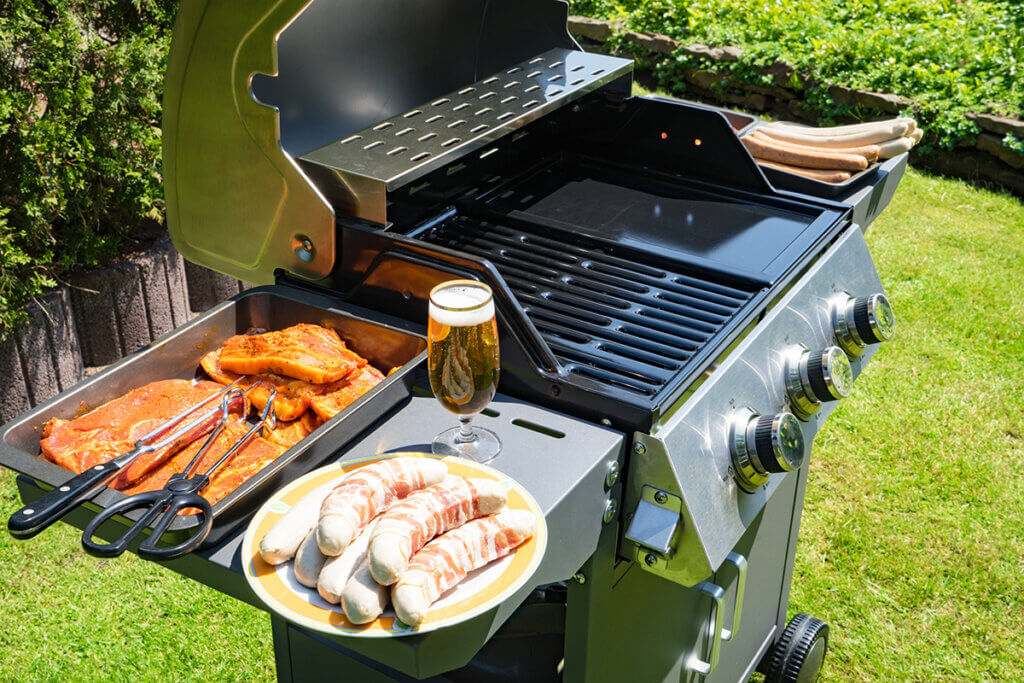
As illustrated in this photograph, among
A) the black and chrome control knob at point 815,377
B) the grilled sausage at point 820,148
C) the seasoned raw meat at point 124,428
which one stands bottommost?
the black and chrome control knob at point 815,377

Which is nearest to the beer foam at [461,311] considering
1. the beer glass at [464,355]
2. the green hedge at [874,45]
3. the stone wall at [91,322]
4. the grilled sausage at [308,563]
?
the beer glass at [464,355]

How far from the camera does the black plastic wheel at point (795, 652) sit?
8.98 feet

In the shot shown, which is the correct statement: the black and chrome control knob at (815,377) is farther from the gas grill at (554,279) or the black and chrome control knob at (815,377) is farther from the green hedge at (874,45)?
the green hedge at (874,45)

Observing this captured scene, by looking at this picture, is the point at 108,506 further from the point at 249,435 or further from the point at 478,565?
the point at 478,565

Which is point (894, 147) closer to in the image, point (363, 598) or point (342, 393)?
point (342, 393)

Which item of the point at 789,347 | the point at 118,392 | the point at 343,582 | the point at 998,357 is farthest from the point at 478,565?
the point at 998,357

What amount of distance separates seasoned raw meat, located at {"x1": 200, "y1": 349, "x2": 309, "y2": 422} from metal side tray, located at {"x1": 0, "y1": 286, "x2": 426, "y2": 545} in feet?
0.29

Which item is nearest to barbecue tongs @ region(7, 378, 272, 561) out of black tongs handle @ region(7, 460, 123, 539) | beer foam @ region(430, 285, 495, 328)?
black tongs handle @ region(7, 460, 123, 539)

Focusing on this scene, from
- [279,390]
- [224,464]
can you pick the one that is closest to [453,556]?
[224,464]

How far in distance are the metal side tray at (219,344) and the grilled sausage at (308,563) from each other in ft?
0.51

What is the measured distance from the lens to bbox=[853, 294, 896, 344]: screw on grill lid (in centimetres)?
207

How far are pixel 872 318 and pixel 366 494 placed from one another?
4.19 feet

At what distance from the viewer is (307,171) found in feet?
6.49

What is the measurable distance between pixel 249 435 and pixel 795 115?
5858 mm
